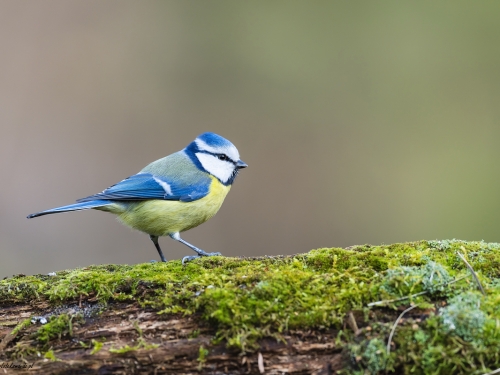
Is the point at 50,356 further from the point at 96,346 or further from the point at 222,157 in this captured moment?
the point at 222,157

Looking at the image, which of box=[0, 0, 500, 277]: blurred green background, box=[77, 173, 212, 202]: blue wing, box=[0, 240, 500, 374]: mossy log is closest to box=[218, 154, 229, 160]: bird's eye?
box=[77, 173, 212, 202]: blue wing

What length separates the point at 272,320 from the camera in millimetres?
1967

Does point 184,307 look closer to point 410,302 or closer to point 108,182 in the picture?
point 410,302

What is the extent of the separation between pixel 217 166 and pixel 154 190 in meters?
0.59

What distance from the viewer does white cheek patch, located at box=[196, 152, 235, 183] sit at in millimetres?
3926

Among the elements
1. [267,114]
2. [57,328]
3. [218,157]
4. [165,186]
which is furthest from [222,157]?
[267,114]

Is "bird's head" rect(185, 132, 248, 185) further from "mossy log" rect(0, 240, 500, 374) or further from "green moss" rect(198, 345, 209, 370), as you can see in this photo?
"green moss" rect(198, 345, 209, 370)

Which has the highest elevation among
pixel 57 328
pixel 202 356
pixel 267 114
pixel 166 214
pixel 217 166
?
pixel 267 114

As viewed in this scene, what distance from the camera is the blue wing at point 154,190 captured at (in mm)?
3602

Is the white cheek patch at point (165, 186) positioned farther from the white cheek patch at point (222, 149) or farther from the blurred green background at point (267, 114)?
the blurred green background at point (267, 114)

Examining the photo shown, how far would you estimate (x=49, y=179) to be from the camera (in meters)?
6.41

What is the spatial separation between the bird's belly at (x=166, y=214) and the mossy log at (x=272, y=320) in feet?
3.95

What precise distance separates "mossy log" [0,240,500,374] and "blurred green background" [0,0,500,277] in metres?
4.04

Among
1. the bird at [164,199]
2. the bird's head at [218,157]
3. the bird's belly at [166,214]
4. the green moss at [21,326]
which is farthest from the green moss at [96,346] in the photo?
the bird's head at [218,157]
